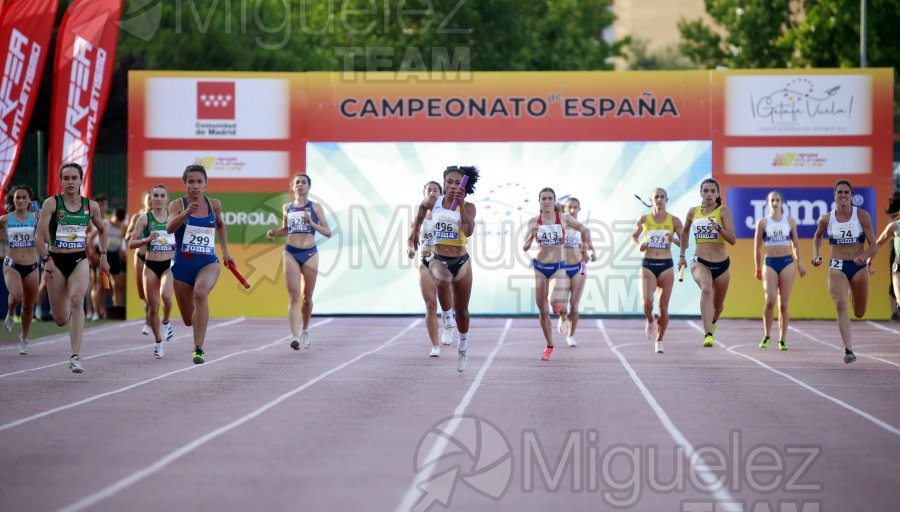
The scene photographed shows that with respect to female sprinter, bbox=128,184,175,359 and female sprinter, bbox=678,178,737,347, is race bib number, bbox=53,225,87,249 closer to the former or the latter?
female sprinter, bbox=128,184,175,359

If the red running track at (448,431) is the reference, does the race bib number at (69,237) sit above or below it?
above

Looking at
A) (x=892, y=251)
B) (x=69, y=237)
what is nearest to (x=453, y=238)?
(x=69, y=237)

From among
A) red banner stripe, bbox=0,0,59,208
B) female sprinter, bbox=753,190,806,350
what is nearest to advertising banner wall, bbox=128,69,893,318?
red banner stripe, bbox=0,0,59,208

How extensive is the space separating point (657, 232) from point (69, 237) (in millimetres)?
8338

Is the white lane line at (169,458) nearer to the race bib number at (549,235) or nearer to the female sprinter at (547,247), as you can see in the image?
the female sprinter at (547,247)

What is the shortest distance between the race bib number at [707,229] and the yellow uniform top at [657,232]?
43 centimetres

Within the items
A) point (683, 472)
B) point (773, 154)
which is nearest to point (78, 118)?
point (773, 154)

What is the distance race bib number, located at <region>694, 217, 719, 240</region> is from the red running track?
5.27ft

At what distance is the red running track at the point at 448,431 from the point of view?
8.60 metres

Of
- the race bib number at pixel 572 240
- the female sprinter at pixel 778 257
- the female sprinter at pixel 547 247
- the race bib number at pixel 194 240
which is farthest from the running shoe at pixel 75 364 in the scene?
the female sprinter at pixel 778 257

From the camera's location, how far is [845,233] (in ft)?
58.5

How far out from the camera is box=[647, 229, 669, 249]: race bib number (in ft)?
66.6

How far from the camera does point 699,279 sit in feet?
65.9

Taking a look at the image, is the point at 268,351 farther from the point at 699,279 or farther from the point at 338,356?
the point at 699,279
